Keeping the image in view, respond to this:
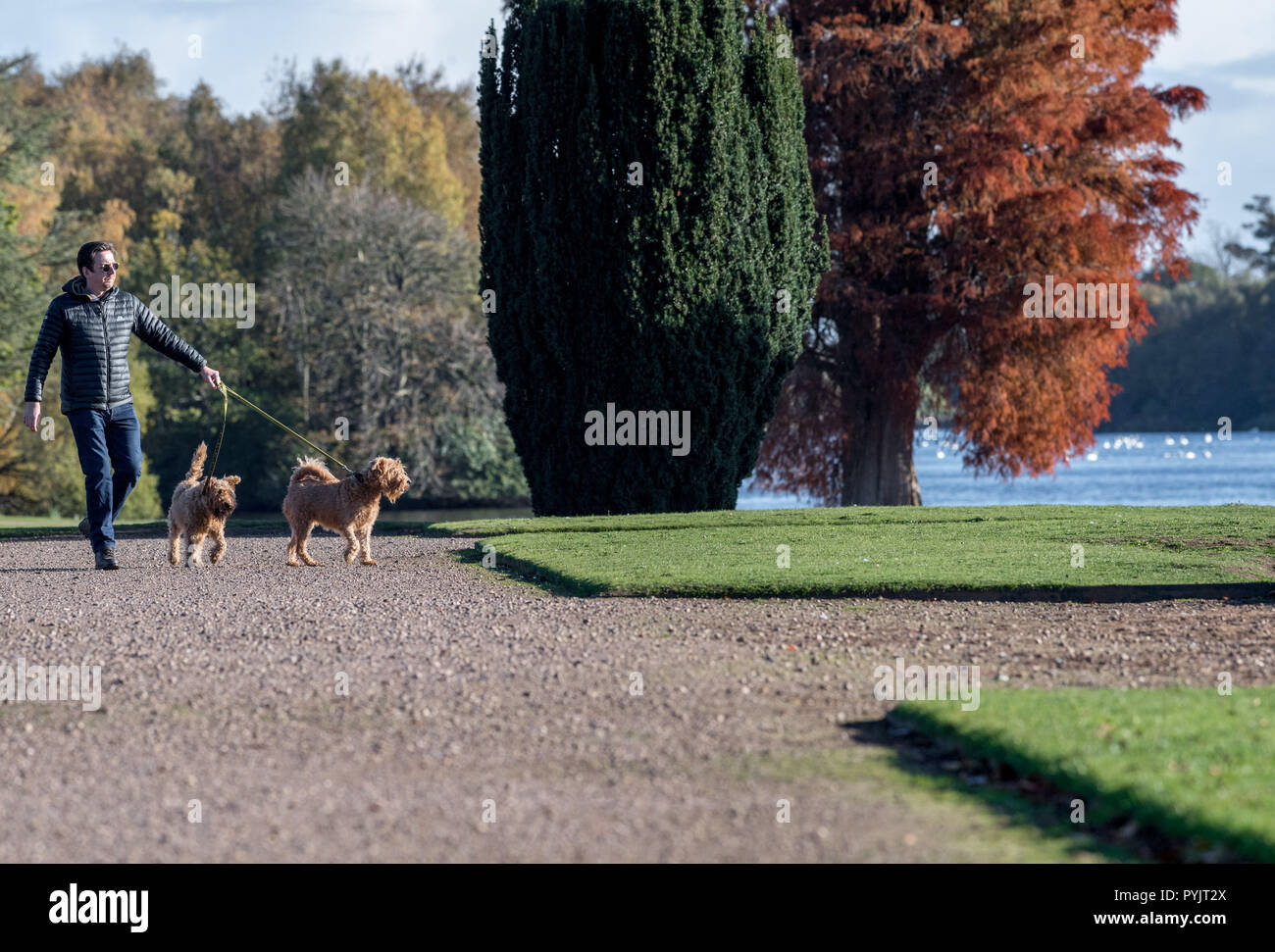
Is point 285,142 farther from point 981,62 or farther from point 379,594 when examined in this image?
point 379,594

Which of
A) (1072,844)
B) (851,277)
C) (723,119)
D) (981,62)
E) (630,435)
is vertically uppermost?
(981,62)

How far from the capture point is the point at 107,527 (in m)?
12.5

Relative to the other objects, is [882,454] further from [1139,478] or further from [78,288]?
[1139,478]

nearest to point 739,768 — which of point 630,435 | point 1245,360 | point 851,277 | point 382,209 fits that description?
point 630,435

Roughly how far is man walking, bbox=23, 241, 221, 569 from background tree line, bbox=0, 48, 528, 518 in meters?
22.6

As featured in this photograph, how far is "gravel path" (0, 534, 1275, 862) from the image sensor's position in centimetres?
453

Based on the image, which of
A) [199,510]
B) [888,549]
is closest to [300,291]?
[199,510]

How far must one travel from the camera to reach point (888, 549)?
13516 millimetres

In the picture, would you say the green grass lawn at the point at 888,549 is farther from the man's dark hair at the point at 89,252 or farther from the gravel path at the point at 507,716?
the man's dark hair at the point at 89,252

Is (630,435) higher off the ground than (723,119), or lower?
lower

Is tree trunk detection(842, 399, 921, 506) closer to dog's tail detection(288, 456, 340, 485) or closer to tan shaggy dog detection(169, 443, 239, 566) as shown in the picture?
dog's tail detection(288, 456, 340, 485)

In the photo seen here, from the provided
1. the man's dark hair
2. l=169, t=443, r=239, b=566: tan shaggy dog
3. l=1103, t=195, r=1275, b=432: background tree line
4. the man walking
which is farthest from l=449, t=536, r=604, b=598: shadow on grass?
l=1103, t=195, r=1275, b=432: background tree line

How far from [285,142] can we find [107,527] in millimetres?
41594

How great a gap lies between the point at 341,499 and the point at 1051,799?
369 inches
